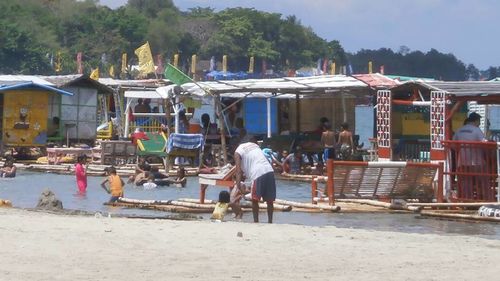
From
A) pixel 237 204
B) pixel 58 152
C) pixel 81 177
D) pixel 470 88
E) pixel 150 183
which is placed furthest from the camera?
pixel 58 152

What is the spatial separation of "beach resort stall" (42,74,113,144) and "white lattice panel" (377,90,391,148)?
13.7m

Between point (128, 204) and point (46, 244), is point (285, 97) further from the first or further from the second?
point (46, 244)

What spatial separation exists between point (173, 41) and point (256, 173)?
88.2 metres

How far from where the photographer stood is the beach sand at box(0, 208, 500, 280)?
9445 millimetres

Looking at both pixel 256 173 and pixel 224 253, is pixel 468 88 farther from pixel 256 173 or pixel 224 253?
pixel 224 253

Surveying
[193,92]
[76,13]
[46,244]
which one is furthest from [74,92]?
[76,13]

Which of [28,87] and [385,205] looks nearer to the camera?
[385,205]

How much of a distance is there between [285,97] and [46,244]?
2213 centimetres

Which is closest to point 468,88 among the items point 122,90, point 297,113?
point 297,113

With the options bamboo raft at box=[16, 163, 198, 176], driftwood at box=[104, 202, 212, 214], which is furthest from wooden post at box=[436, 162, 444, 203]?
bamboo raft at box=[16, 163, 198, 176]

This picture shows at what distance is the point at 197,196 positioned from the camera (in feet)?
71.1

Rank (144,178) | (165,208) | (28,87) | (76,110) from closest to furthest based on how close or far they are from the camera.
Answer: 1. (165,208)
2. (144,178)
3. (28,87)
4. (76,110)

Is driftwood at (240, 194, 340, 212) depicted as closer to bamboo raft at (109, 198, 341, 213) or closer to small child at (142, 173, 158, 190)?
bamboo raft at (109, 198, 341, 213)

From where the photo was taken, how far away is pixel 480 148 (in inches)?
698
